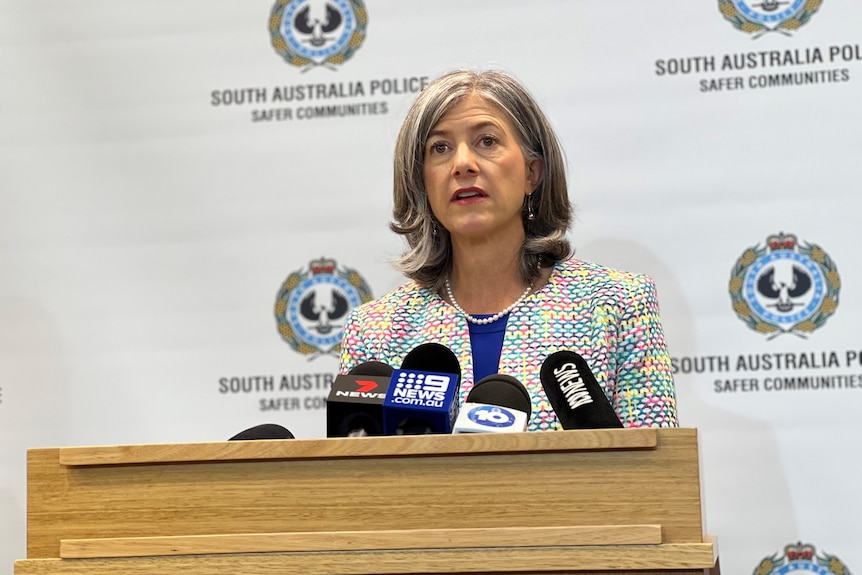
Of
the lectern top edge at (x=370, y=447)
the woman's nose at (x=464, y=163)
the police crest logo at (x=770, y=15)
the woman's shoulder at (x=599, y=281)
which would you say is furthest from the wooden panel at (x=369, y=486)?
the police crest logo at (x=770, y=15)

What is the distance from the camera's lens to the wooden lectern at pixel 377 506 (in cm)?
148

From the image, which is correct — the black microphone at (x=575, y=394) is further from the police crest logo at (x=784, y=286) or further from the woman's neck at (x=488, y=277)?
the police crest logo at (x=784, y=286)

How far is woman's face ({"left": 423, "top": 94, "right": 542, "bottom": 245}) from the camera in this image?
2.47m

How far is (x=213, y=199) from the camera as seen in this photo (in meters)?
3.39

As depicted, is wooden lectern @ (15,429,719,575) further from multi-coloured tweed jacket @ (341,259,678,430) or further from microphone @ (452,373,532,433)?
multi-coloured tweed jacket @ (341,259,678,430)

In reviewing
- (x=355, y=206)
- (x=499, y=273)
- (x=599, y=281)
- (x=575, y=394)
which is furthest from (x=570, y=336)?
(x=355, y=206)

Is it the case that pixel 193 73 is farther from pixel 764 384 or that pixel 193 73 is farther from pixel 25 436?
pixel 764 384

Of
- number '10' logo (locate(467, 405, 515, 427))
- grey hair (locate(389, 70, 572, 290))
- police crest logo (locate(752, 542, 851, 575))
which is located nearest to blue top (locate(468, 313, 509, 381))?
grey hair (locate(389, 70, 572, 290))

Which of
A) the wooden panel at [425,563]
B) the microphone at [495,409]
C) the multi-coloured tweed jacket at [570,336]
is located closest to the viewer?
the wooden panel at [425,563]

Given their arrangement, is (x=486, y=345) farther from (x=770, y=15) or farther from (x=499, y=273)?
(x=770, y=15)

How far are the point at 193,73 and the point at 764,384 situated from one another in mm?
1930

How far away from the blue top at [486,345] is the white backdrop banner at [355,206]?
2.65 ft

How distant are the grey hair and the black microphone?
80cm

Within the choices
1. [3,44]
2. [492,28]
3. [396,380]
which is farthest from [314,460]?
[3,44]
